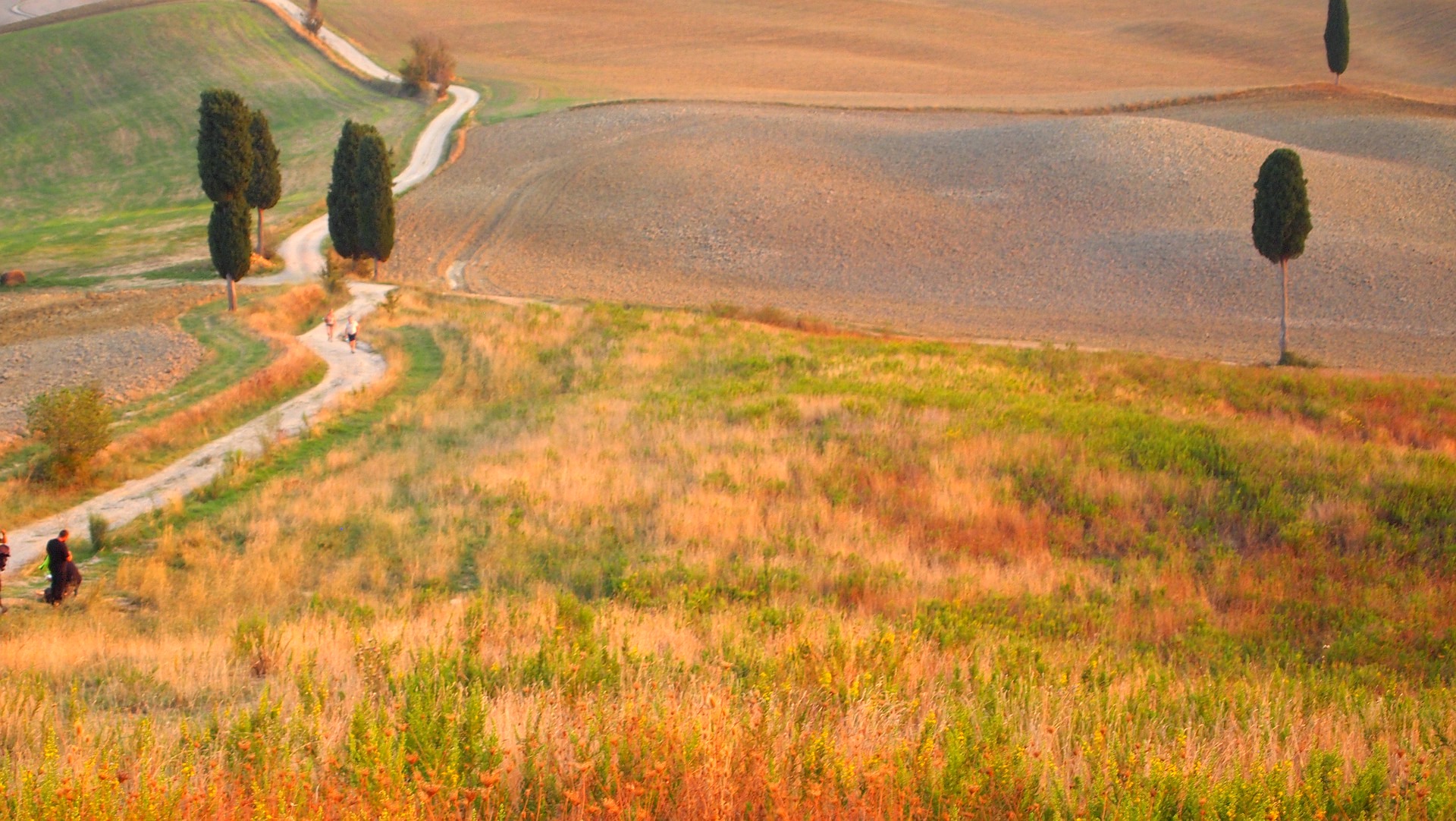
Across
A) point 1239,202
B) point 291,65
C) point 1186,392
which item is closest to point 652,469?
point 1186,392

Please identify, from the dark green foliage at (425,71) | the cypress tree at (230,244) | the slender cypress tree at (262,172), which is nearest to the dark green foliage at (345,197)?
the slender cypress tree at (262,172)

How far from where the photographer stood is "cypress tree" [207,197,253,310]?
34312 mm

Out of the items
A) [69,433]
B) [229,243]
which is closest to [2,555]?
[69,433]

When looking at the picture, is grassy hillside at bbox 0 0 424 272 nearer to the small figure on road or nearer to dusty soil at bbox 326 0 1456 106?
dusty soil at bbox 326 0 1456 106

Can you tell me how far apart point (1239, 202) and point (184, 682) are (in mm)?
54991

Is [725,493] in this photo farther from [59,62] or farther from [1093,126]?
[59,62]

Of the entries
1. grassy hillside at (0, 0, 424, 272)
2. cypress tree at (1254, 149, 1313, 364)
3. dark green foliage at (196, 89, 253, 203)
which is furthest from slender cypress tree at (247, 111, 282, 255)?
cypress tree at (1254, 149, 1313, 364)

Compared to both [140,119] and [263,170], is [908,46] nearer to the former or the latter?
[140,119]

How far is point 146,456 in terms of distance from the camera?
60.8ft

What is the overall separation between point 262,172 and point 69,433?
104ft

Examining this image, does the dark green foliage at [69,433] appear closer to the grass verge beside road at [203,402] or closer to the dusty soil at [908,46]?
the grass verge beside road at [203,402]

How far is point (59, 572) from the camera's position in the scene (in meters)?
11.3

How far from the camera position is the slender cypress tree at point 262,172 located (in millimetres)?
44188

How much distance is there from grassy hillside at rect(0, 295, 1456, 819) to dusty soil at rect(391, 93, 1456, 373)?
1888 cm
